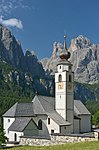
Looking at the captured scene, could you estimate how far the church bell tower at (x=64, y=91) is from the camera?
48812mm

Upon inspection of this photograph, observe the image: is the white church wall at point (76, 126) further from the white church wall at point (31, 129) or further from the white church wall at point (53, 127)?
the white church wall at point (31, 129)

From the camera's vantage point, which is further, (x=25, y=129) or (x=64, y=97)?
(x=64, y=97)

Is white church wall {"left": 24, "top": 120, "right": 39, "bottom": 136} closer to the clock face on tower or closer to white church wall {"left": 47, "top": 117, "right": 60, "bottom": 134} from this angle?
white church wall {"left": 47, "top": 117, "right": 60, "bottom": 134}

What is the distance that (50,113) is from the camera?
48875mm

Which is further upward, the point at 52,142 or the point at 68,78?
the point at 68,78

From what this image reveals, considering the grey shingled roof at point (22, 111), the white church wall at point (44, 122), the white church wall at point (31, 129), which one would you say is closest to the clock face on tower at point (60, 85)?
the white church wall at point (44, 122)

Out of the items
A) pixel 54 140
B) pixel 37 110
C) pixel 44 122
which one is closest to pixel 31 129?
pixel 44 122

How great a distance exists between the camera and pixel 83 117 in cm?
5672

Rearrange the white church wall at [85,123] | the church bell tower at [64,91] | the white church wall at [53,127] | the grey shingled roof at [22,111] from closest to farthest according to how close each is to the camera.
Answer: the white church wall at [53,127]
the grey shingled roof at [22,111]
the church bell tower at [64,91]
the white church wall at [85,123]

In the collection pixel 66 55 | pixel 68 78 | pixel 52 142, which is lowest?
pixel 52 142

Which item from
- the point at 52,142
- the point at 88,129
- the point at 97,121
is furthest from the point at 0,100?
the point at 52,142

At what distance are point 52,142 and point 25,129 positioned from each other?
9.23 metres

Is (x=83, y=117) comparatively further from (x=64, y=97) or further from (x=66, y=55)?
(x=66, y=55)

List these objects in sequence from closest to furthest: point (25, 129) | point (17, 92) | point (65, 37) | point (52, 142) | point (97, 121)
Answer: point (52, 142) → point (25, 129) → point (65, 37) → point (97, 121) → point (17, 92)
